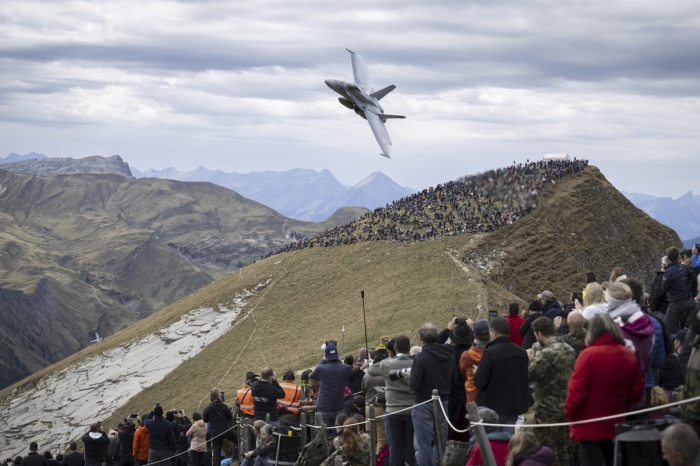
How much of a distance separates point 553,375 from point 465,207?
66364 millimetres

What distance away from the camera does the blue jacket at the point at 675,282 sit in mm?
18594

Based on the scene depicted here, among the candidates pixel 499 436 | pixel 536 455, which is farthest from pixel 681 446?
pixel 499 436

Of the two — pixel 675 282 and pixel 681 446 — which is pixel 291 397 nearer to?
pixel 675 282

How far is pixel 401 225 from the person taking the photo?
8025 centimetres

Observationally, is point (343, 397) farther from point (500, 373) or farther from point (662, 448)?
point (662, 448)

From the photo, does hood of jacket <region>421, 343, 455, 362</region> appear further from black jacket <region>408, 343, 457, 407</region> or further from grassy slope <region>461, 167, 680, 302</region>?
grassy slope <region>461, 167, 680, 302</region>

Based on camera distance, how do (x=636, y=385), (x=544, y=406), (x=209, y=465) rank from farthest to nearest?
(x=209, y=465) < (x=544, y=406) < (x=636, y=385)

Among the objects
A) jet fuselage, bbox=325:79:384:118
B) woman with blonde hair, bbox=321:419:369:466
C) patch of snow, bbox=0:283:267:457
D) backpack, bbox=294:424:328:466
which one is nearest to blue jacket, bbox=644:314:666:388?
woman with blonde hair, bbox=321:419:369:466

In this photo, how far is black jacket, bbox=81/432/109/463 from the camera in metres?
23.3

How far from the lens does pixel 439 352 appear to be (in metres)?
13.7

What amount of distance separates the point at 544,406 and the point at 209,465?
12.7 metres

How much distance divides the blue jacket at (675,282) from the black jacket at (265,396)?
886 cm

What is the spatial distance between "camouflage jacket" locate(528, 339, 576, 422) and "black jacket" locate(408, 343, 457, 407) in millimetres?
1915

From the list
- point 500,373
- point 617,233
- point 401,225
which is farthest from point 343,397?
point 617,233
